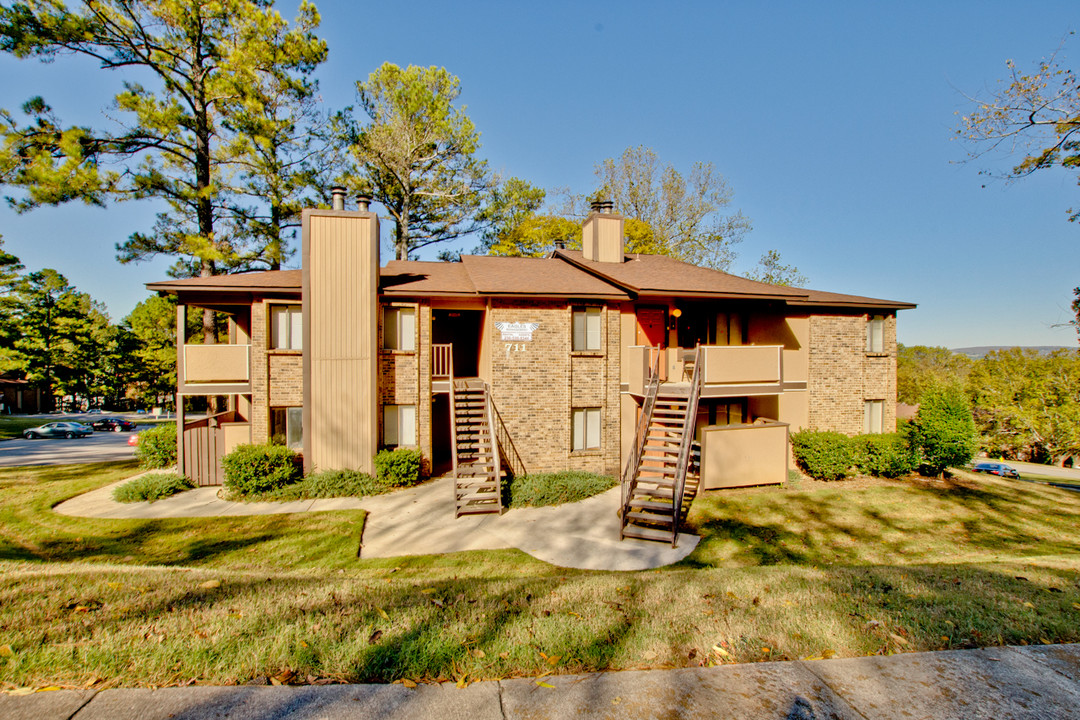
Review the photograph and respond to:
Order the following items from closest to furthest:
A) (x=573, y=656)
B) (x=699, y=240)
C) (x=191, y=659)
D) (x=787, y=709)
Result: (x=787, y=709) → (x=191, y=659) → (x=573, y=656) → (x=699, y=240)

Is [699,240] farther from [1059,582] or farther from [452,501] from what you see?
[1059,582]

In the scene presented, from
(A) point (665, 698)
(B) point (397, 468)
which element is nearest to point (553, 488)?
(B) point (397, 468)

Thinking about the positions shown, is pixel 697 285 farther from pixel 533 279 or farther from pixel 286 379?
pixel 286 379

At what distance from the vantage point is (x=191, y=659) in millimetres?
3154

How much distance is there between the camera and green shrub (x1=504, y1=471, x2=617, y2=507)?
11820 mm

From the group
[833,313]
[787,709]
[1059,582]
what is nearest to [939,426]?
[833,313]

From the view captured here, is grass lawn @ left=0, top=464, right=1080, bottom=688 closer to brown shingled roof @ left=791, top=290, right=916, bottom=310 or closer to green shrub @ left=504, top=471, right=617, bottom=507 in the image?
green shrub @ left=504, top=471, right=617, bottom=507

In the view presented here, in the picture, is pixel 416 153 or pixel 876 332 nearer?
pixel 876 332

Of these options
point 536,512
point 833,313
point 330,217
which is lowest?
point 536,512

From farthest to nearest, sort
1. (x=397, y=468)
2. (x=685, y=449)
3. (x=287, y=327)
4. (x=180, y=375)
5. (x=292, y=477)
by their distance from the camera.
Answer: (x=287, y=327) < (x=180, y=375) < (x=397, y=468) < (x=292, y=477) < (x=685, y=449)

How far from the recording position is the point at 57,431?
29594 millimetres

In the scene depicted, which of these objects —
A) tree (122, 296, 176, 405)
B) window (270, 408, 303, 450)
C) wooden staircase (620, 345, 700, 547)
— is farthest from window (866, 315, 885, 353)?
tree (122, 296, 176, 405)

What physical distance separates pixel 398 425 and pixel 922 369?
68.9 m

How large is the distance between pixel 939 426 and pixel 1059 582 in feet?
35.0
